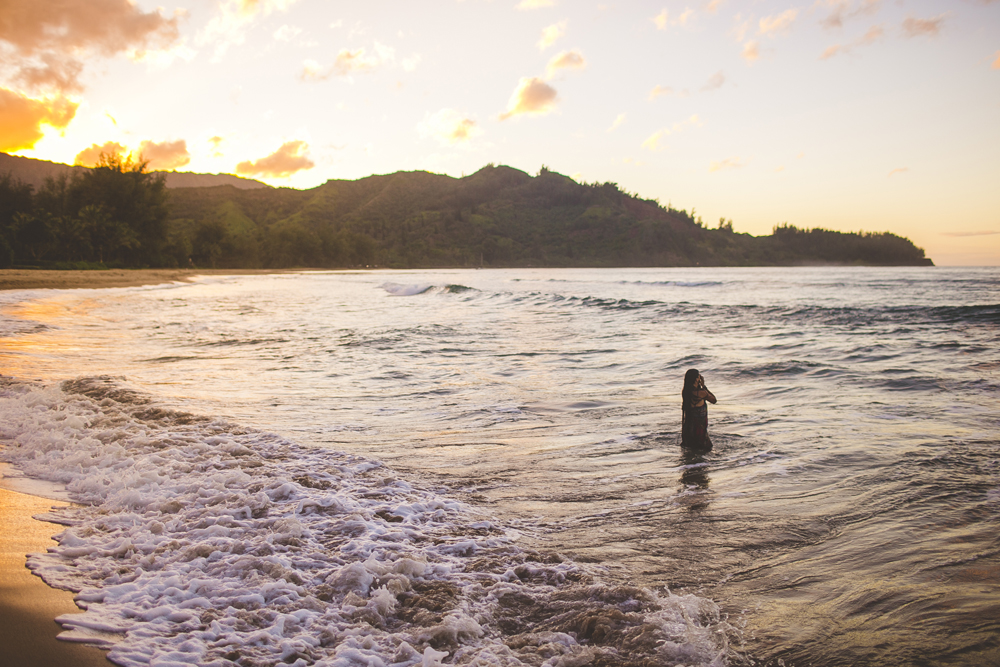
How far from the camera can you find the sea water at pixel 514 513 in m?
2.51

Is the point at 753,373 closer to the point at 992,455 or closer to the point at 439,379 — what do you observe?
the point at 992,455

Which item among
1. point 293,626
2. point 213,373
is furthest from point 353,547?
point 213,373

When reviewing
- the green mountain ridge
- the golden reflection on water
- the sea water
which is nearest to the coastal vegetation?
the green mountain ridge

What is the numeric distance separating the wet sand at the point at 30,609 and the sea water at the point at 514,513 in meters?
0.09

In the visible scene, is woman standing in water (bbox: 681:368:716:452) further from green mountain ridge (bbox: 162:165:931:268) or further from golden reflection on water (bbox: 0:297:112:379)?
green mountain ridge (bbox: 162:165:931:268)

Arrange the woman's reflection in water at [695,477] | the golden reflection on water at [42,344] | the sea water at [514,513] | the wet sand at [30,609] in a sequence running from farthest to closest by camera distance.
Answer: the golden reflection on water at [42,344] < the woman's reflection in water at [695,477] < the sea water at [514,513] < the wet sand at [30,609]

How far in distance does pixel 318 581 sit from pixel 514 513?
149 cm

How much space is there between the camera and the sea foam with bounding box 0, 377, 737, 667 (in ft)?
7.86

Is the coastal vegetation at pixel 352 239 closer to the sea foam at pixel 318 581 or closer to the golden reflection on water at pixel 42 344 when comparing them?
the golden reflection on water at pixel 42 344

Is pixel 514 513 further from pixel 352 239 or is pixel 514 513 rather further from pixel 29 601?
pixel 352 239

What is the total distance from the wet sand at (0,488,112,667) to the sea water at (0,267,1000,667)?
0.28ft

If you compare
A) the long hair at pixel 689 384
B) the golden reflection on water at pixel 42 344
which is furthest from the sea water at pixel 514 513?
the long hair at pixel 689 384

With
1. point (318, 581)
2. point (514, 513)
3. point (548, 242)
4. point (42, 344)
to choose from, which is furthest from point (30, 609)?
point (548, 242)

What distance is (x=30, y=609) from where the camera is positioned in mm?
2553
